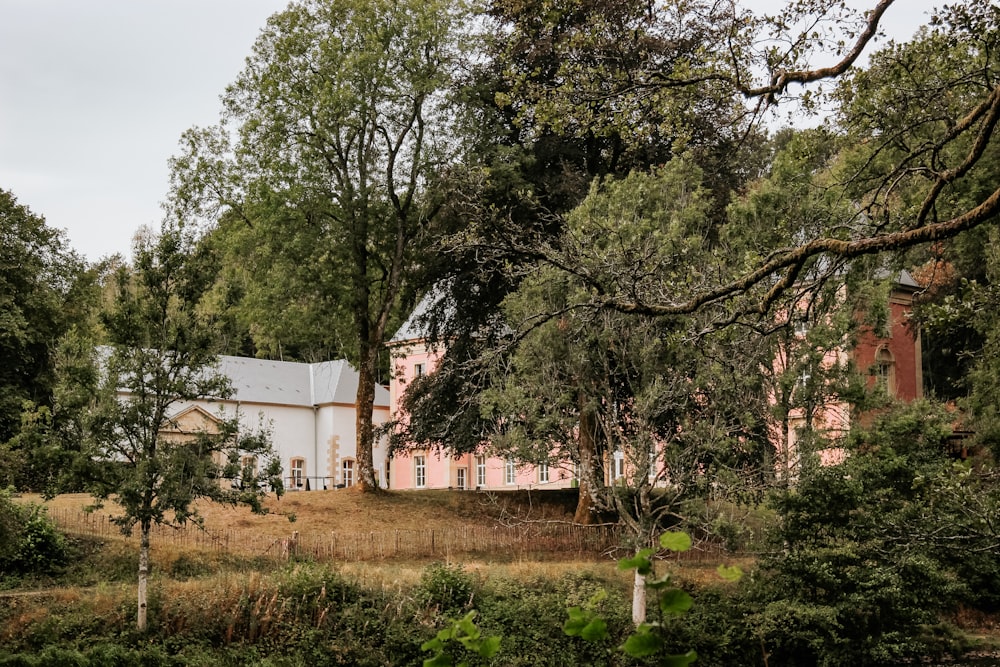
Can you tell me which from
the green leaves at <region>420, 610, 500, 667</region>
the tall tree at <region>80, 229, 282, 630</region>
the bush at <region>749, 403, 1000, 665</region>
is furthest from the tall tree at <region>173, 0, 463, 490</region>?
the green leaves at <region>420, 610, 500, 667</region>

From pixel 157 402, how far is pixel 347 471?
35.9m

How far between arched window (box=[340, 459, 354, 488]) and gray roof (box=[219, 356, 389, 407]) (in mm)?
3213

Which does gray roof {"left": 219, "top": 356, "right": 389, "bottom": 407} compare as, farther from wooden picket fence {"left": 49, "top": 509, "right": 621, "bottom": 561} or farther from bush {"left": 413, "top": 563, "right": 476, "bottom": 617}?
bush {"left": 413, "top": 563, "right": 476, "bottom": 617}

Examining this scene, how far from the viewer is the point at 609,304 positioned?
302 inches

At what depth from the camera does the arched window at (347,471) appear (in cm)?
5375

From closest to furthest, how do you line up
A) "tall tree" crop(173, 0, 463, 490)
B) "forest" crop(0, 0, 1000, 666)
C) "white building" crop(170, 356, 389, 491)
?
"forest" crop(0, 0, 1000, 666), "tall tree" crop(173, 0, 463, 490), "white building" crop(170, 356, 389, 491)

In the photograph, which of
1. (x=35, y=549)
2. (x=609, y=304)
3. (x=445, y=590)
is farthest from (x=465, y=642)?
(x=35, y=549)

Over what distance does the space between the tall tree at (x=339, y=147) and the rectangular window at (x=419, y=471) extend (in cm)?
2050

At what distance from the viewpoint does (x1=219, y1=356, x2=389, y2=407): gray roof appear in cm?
5238

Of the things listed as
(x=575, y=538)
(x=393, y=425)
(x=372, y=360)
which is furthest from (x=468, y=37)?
(x=575, y=538)

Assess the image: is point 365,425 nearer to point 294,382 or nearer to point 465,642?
point 294,382

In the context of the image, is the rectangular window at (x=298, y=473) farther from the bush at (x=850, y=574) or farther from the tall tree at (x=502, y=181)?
the bush at (x=850, y=574)

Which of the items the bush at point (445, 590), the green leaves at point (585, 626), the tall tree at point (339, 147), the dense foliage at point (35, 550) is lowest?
the bush at point (445, 590)

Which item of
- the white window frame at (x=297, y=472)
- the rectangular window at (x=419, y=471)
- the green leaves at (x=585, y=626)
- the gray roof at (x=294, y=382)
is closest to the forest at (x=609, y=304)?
the green leaves at (x=585, y=626)
